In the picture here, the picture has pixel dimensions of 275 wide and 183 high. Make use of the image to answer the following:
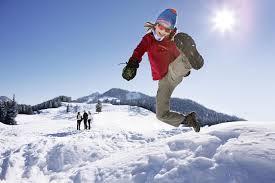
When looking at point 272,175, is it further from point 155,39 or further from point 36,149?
point 36,149

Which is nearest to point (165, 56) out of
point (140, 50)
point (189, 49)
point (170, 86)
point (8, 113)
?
point (140, 50)

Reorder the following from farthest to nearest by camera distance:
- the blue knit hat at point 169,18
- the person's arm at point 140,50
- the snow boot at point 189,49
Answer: the person's arm at point 140,50, the blue knit hat at point 169,18, the snow boot at point 189,49

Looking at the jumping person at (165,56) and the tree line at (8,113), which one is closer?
the jumping person at (165,56)

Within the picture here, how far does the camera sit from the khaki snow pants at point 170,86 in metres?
5.22

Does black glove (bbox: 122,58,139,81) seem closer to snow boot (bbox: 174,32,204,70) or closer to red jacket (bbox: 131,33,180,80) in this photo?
red jacket (bbox: 131,33,180,80)

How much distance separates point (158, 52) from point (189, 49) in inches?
22.7

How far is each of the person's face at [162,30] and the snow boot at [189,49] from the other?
8.6 inches

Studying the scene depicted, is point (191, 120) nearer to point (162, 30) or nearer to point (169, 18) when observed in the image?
point (162, 30)

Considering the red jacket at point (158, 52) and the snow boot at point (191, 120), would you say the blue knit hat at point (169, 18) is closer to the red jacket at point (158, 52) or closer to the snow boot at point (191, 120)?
the red jacket at point (158, 52)

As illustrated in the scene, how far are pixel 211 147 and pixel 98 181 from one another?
2.30 meters

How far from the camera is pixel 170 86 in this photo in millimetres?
5707

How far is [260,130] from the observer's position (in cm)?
642

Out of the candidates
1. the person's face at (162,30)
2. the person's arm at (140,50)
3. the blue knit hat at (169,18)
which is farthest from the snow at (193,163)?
the blue knit hat at (169,18)

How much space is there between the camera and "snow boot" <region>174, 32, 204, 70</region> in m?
4.92
